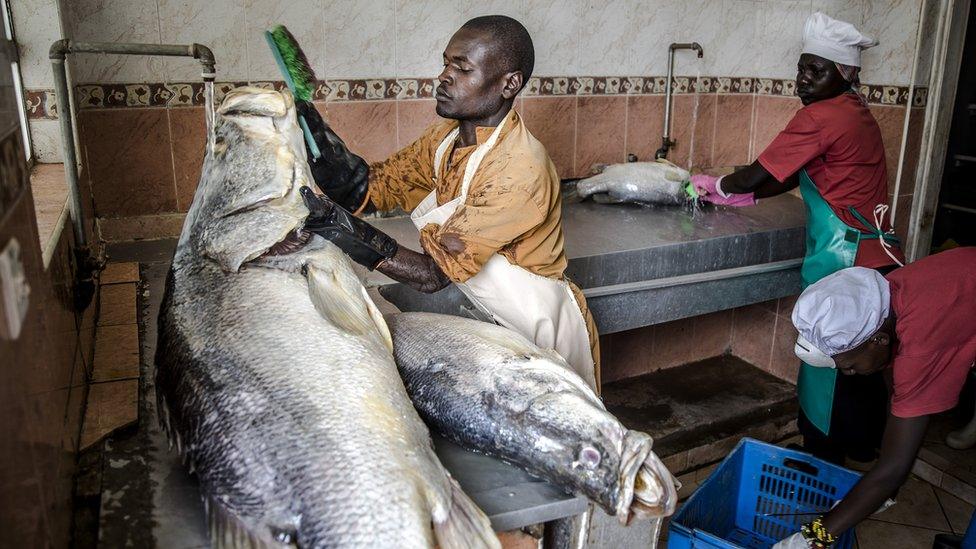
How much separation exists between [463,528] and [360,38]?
2.94 m

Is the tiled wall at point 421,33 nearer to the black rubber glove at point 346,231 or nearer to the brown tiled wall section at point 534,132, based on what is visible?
the brown tiled wall section at point 534,132

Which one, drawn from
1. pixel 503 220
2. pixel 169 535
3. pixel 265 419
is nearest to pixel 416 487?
pixel 265 419

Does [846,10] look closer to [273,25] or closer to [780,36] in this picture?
[780,36]

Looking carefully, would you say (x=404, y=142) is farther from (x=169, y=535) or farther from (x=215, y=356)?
(x=169, y=535)

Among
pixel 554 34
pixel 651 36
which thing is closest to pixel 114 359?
pixel 554 34

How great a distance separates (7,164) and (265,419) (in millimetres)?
599

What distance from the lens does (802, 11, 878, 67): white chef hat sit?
11.9 feet

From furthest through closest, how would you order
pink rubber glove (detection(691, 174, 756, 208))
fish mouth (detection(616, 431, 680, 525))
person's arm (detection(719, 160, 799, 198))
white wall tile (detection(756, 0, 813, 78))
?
white wall tile (detection(756, 0, 813, 78)) → pink rubber glove (detection(691, 174, 756, 208)) → person's arm (detection(719, 160, 799, 198)) → fish mouth (detection(616, 431, 680, 525))

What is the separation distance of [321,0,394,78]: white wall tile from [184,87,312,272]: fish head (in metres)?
1.80

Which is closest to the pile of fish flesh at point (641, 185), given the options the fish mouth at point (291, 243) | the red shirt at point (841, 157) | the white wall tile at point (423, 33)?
the red shirt at point (841, 157)

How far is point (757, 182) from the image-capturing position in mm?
3820

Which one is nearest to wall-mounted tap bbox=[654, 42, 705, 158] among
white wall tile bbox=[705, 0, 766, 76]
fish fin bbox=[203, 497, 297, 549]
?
white wall tile bbox=[705, 0, 766, 76]

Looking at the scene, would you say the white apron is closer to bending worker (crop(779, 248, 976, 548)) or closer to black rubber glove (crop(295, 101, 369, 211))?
black rubber glove (crop(295, 101, 369, 211))

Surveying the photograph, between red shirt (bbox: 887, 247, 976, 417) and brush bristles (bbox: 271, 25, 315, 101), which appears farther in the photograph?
red shirt (bbox: 887, 247, 976, 417)
